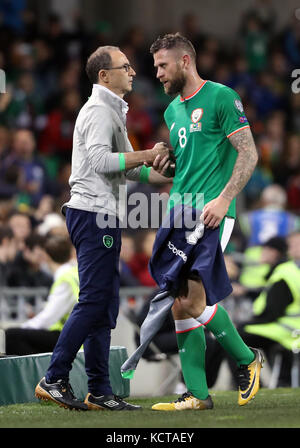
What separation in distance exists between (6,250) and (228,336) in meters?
5.08

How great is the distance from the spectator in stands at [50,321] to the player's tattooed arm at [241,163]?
234 centimetres

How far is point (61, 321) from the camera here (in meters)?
7.85

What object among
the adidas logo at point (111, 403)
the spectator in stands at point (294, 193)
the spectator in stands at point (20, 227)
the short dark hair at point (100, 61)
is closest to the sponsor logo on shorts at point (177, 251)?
the adidas logo at point (111, 403)

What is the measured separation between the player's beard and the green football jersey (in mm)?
112

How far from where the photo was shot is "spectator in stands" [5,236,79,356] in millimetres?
7523

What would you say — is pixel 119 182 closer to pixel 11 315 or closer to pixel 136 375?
pixel 136 375

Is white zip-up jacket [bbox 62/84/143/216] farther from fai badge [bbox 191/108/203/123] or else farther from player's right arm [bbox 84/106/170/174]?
fai badge [bbox 191/108/203/123]

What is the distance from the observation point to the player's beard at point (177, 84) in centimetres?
574

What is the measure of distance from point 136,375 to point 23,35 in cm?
822

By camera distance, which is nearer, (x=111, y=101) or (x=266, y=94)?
(x=111, y=101)

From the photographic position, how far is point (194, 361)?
5.68 meters

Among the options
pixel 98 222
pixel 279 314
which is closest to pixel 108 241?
pixel 98 222

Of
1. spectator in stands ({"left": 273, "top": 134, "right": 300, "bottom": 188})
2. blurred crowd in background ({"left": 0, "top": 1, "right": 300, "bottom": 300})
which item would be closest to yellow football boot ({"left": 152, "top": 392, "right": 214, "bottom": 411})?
blurred crowd in background ({"left": 0, "top": 1, "right": 300, "bottom": 300})
